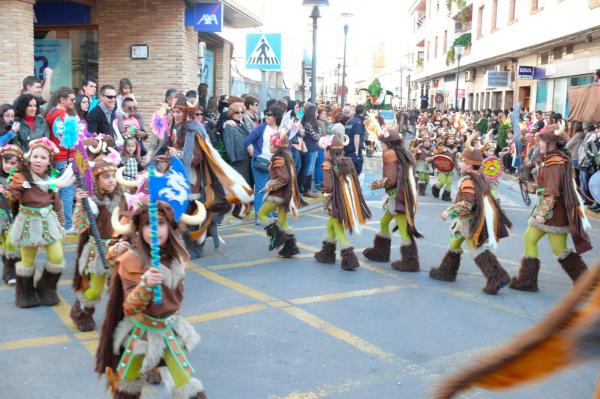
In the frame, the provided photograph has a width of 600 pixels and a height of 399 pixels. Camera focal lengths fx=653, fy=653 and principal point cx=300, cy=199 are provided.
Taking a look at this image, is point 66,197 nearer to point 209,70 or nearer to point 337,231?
point 337,231

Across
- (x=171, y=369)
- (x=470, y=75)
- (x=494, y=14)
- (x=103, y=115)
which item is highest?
(x=494, y=14)

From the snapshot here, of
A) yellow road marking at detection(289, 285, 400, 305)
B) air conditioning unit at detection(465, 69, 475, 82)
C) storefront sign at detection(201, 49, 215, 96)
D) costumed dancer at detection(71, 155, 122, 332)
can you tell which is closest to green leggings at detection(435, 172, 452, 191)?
yellow road marking at detection(289, 285, 400, 305)

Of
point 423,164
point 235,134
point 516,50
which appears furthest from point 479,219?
point 516,50

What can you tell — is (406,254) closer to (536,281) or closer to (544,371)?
(536,281)

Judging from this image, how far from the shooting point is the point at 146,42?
624 inches

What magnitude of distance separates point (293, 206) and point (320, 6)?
8.51 m

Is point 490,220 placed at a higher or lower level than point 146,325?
higher

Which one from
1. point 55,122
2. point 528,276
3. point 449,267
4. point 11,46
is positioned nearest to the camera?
point 528,276

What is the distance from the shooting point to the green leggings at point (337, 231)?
781 cm

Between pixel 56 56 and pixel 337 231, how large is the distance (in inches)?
434

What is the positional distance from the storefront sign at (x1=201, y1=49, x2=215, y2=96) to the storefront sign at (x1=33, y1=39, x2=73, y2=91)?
4.49 meters

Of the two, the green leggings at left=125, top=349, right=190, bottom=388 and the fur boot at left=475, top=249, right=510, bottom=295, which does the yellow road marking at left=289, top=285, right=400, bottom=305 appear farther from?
A: the green leggings at left=125, top=349, right=190, bottom=388

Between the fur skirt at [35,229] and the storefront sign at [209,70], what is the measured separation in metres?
14.0

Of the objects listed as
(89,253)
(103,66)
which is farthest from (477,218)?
(103,66)
